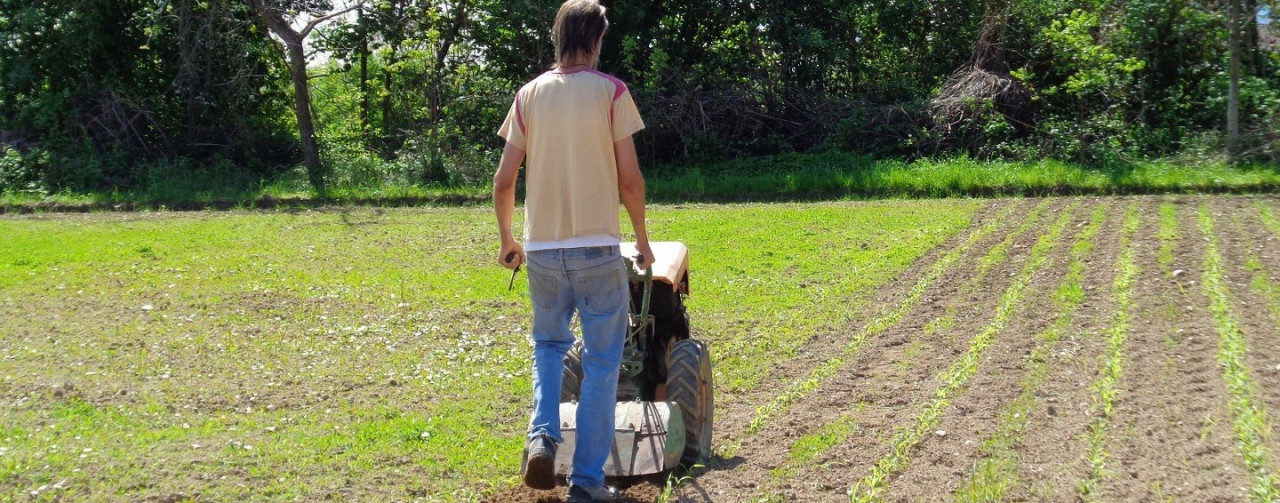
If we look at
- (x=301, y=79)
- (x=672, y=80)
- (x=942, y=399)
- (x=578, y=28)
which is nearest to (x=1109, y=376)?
(x=942, y=399)

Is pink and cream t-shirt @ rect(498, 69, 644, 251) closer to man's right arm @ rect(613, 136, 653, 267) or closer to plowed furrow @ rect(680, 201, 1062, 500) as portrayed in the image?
man's right arm @ rect(613, 136, 653, 267)

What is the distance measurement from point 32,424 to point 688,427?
3768 millimetres

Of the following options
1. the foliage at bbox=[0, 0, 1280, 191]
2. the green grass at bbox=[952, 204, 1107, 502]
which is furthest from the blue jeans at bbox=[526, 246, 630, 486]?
the foliage at bbox=[0, 0, 1280, 191]

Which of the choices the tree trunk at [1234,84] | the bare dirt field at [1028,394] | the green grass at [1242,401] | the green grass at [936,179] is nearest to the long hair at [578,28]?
the bare dirt field at [1028,394]

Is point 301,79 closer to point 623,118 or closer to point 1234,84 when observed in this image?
point 1234,84

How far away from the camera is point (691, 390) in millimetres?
5160

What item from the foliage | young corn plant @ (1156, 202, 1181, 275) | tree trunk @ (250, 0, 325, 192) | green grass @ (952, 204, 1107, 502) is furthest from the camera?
tree trunk @ (250, 0, 325, 192)

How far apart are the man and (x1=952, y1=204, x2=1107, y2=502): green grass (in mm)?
1572

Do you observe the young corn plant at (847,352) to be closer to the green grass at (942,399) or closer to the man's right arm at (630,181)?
the green grass at (942,399)

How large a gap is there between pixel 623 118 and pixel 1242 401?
12.8 ft

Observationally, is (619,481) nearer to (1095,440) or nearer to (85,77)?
(1095,440)

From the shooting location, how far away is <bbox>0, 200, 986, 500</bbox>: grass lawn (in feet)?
18.3

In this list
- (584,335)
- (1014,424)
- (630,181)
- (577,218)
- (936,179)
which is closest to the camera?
(577,218)

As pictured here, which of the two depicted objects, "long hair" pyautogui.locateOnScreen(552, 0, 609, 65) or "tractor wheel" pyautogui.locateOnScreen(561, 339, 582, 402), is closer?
"long hair" pyautogui.locateOnScreen(552, 0, 609, 65)
